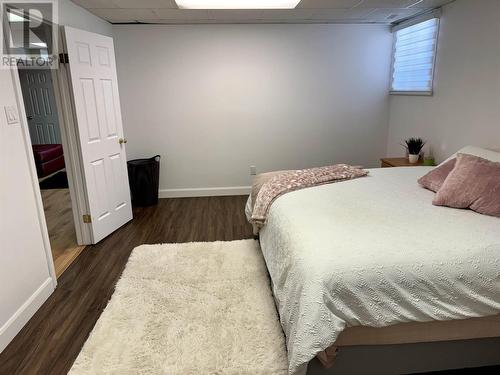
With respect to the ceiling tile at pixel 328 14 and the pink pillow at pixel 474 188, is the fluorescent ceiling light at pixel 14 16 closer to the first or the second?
the ceiling tile at pixel 328 14

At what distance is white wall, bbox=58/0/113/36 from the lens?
2949 mm

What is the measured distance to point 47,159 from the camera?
18.9ft

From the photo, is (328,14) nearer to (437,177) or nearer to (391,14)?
(391,14)

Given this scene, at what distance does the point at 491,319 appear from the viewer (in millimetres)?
1648

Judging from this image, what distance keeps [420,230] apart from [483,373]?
83cm

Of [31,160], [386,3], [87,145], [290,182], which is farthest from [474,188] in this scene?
[87,145]

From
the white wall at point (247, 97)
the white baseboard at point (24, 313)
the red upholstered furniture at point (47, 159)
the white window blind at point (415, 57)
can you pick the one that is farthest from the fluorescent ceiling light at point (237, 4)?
the red upholstered furniture at point (47, 159)

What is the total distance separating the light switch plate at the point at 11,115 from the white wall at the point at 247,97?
2.29 m

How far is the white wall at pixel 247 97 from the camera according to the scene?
14.1 feet

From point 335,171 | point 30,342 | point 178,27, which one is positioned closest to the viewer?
point 30,342

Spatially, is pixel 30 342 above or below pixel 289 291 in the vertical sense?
below

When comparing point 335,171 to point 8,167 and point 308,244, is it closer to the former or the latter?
point 308,244

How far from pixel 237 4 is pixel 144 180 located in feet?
7.67

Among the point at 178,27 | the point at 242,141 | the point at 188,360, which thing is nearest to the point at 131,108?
the point at 178,27
